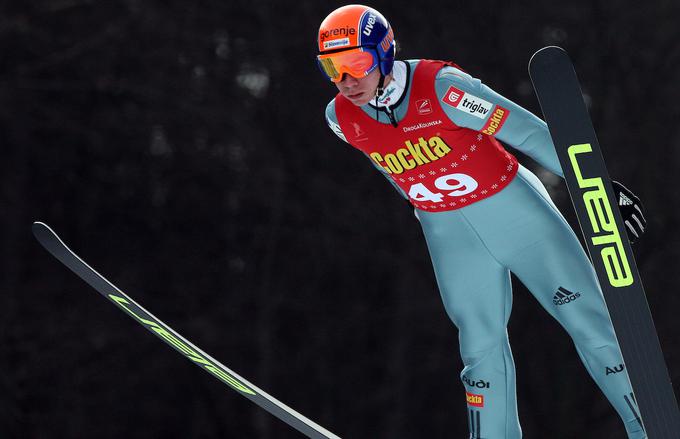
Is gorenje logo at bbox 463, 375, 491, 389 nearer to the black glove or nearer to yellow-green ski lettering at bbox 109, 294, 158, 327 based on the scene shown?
the black glove

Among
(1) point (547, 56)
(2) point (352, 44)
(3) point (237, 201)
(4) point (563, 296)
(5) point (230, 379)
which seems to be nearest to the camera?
(1) point (547, 56)

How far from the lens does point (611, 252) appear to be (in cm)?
225

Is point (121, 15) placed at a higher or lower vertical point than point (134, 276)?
higher

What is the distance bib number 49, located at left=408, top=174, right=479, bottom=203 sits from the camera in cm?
259

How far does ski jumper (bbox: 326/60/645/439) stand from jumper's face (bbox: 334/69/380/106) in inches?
2.8

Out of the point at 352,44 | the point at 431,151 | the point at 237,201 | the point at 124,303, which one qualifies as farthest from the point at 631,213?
the point at 237,201

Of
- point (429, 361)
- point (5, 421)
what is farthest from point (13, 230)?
point (429, 361)

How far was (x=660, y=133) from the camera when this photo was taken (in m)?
5.44

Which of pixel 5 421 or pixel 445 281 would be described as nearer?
pixel 445 281

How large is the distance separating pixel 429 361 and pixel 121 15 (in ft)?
8.19

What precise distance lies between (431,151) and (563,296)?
0.50 meters

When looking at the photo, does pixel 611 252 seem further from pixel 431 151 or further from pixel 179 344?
pixel 179 344

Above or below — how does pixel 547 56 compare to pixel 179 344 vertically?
above

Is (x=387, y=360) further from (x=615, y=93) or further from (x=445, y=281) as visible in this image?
(x=445, y=281)
